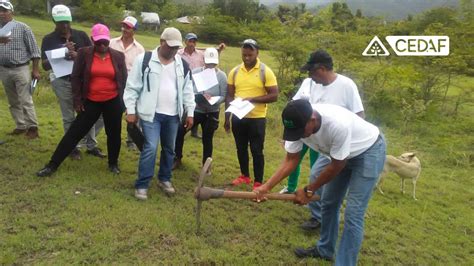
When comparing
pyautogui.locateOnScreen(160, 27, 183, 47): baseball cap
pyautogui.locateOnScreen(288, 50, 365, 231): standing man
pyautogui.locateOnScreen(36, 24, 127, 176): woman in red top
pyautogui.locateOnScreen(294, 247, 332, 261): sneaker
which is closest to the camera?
pyautogui.locateOnScreen(288, 50, 365, 231): standing man

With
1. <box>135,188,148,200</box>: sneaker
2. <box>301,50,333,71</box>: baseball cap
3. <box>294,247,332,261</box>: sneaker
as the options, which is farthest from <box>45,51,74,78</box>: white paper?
<box>294,247,332,261</box>: sneaker

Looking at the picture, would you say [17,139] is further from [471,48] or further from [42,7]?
[42,7]

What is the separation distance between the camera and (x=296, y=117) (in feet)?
9.93

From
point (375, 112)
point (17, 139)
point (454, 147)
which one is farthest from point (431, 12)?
point (17, 139)

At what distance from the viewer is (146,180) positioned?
4742 mm

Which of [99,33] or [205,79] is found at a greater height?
Answer: [99,33]

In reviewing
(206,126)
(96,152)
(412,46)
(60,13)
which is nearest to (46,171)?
(96,152)

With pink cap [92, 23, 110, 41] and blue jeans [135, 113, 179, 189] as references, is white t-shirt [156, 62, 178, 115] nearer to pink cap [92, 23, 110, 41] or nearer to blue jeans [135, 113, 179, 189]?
blue jeans [135, 113, 179, 189]

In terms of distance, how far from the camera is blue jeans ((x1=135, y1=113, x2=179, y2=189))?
457 centimetres

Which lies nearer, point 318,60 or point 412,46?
point 318,60

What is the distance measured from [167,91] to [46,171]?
1.74 m

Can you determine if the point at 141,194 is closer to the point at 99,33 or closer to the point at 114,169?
the point at 114,169

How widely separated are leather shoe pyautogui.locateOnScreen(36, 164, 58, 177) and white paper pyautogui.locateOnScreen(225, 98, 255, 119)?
2142 millimetres

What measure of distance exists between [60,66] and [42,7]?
37334 millimetres
